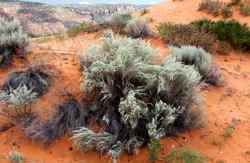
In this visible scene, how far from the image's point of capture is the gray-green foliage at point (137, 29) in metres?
11.6

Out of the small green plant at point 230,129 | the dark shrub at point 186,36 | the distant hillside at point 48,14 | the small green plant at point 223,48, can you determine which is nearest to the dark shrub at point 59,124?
the small green plant at point 230,129

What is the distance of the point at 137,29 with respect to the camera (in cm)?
1163

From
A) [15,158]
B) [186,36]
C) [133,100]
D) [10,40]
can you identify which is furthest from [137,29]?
[15,158]

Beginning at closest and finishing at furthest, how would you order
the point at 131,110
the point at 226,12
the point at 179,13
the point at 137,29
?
the point at 131,110, the point at 137,29, the point at 226,12, the point at 179,13

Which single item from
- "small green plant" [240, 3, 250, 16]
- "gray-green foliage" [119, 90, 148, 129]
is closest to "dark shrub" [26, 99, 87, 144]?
"gray-green foliage" [119, 90, 148, 129]

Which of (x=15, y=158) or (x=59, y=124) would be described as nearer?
(x=15, y=158)

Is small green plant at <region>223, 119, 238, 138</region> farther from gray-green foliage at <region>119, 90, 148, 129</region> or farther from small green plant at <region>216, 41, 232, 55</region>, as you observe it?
small green plant at <region>216, 41, 232, 55</region>

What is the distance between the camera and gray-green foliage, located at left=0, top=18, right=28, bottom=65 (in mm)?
8414

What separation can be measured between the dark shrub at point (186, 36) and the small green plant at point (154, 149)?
16.4 ft

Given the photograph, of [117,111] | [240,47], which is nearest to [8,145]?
[117,111]

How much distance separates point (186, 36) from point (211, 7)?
3926 millimetres

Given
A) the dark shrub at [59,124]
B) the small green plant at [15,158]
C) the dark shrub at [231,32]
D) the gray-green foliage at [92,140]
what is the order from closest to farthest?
the small green plant at [15,158] < the gray-green foliage at [92,140] < the dark shrub at [59,124] < the dark shrub at [231,32]

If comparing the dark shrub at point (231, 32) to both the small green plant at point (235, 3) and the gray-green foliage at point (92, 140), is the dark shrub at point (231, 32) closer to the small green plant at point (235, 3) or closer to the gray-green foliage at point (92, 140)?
the small green plant at point (235, 3)

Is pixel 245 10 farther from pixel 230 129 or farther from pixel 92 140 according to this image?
pixel 92 140
